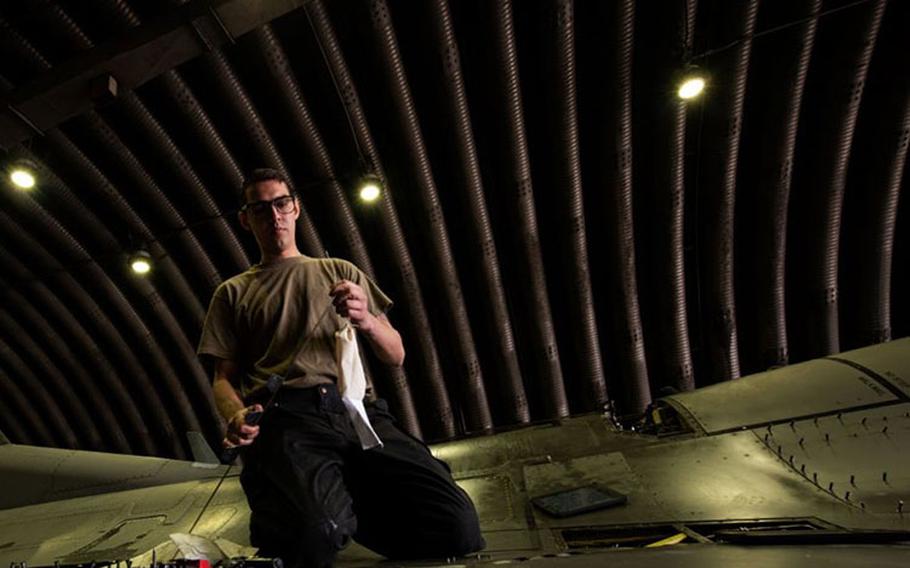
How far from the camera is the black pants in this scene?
5.27 feet

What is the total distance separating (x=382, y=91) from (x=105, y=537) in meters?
3.86

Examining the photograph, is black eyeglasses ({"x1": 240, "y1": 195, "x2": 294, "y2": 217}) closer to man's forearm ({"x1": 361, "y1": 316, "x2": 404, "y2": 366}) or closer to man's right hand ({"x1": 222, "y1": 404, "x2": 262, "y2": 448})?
man's forearm ({"x1": 361, "y1": 316, "x2": 404, "y2": 366})

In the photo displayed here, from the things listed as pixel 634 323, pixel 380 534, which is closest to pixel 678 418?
pixel 380 534

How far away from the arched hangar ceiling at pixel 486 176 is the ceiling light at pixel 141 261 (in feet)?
0.30

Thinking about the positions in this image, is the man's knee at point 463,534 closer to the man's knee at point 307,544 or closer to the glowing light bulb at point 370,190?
the man's knee at point 307,544

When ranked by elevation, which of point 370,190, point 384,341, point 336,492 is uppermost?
point 370,190

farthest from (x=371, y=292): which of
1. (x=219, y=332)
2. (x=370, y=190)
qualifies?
(x=370, y=190)

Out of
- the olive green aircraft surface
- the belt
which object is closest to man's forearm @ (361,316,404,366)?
the belt

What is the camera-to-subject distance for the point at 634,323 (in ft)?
16.3

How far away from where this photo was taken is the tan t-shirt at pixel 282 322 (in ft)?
6.46

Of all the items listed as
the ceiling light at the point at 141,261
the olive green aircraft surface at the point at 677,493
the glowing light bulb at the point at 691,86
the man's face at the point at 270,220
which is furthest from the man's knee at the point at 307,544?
the ceiling light at the point at 141,261

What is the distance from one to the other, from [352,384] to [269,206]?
93 cm

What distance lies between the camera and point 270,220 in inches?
86.3

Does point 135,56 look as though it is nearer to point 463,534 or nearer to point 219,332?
point 219,332
